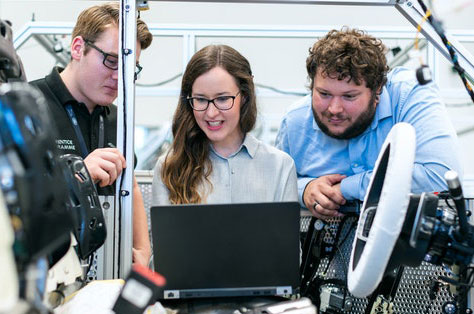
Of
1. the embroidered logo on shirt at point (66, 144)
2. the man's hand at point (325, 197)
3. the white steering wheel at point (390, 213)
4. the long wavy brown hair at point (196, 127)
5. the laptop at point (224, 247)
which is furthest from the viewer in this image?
the embroidered logo on shirt at point (66, 144)

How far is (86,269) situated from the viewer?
1.33 m

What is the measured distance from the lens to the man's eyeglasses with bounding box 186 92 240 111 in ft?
5.59

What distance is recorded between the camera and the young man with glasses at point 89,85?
6.14 ft

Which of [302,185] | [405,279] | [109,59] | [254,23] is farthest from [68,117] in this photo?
[254,23]

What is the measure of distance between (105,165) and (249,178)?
1.89 ft

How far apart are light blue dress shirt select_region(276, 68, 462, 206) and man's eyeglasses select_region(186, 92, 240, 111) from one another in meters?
0.29

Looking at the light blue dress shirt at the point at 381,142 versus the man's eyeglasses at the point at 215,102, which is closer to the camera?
the light blue dress shirt at the point at 381,142

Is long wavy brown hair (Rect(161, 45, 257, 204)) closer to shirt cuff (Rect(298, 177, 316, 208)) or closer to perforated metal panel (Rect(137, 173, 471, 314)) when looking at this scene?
shirt cuff (Rect(298, 177, 316, 208))

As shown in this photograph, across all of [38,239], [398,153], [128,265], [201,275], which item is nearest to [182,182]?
[128,265]

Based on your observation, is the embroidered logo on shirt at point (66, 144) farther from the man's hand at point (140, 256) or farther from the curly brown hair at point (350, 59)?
the curly brown hair at point (350, 59)

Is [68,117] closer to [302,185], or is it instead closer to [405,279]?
[302,185]

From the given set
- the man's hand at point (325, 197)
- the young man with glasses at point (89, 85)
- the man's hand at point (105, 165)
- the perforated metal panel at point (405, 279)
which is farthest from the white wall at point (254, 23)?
the man's hand at point (105, 165)

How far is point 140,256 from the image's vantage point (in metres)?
1.47

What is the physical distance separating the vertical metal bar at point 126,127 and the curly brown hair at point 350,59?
62 cm
